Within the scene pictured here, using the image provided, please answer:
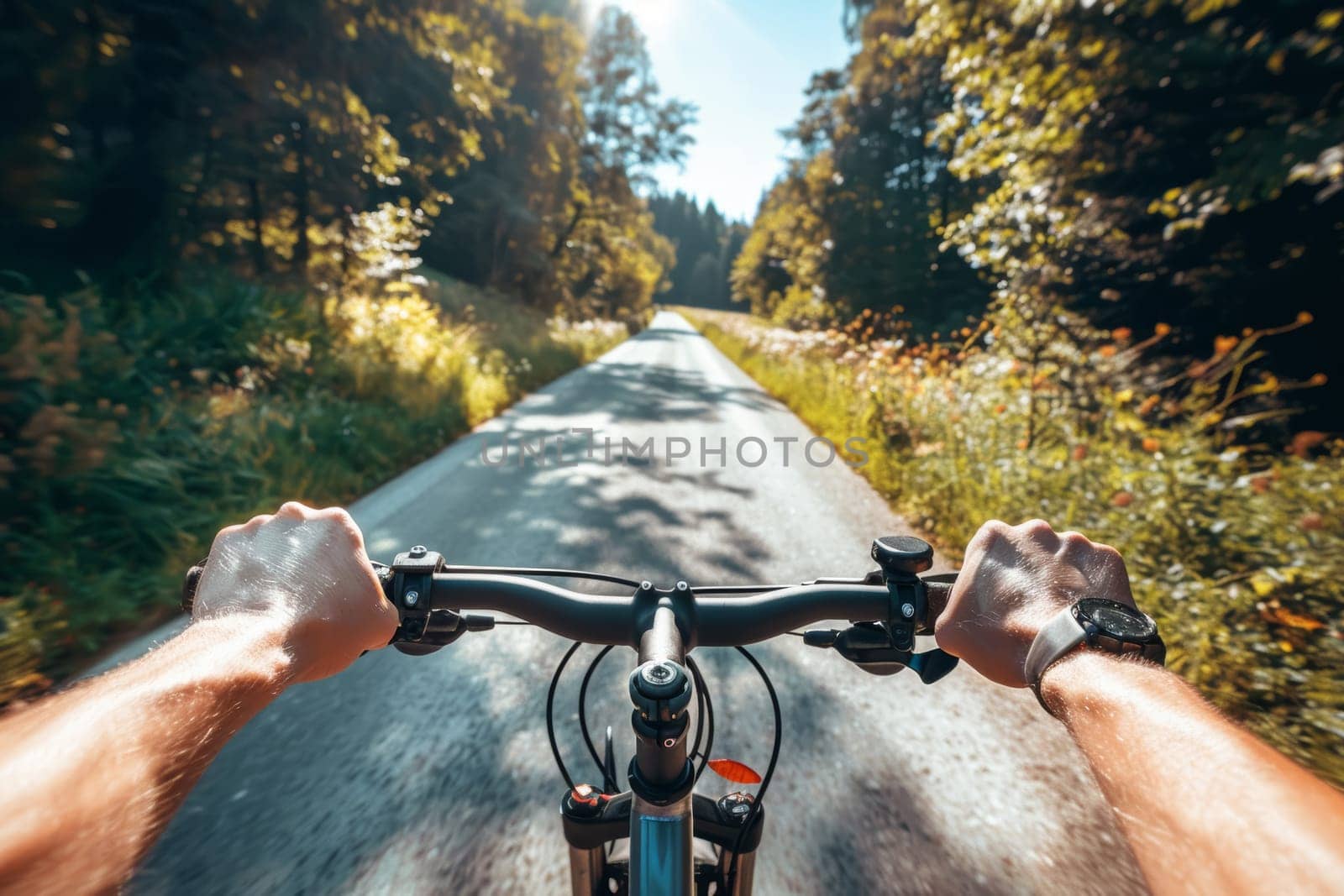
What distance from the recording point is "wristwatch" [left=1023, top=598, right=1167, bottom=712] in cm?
87

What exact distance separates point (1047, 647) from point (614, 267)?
1504 inches

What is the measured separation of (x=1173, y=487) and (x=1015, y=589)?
318 cm

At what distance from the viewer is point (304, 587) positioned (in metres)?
1.02

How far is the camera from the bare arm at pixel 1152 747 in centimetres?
58

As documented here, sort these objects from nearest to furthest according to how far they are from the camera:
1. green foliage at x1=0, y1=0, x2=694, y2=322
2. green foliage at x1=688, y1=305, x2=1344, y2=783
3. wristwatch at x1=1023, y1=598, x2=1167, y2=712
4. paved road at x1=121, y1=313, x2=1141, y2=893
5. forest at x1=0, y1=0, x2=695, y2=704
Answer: wristwatch at x1=1023, y1=598, x2=1167, y2=712
paved road at x1=121, y1=313, x2=1141, y2=893
green foliage at x1=688, y1=305, x2=1344, y2=783
forest at x1=0, y1=0, x2=695, y2=704
green foliage at x1=0, y1=0, x2=694, y2=322

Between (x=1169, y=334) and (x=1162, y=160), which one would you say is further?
(x=1169, y=334)

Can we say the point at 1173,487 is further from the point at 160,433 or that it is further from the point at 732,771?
the point at 160,433

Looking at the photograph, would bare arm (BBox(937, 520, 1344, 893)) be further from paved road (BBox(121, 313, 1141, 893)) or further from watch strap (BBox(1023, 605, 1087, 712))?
paved road (BBox(121, 313, 1141, 893))

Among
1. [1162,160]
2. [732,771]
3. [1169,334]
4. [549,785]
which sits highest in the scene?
[1162,160]

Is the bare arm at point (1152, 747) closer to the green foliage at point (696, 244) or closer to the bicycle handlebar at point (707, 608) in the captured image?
the bicycle handlebar at point (707, 608)

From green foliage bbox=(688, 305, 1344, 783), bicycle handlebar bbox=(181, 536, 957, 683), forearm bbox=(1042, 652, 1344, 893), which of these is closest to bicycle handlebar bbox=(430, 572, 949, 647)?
bicycle handlebar bbox=(181, 536, 957, 683)

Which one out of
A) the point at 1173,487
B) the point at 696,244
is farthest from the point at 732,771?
the point at 696,244

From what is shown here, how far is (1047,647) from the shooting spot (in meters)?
0.93

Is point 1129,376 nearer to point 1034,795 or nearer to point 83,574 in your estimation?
point 1034,795
